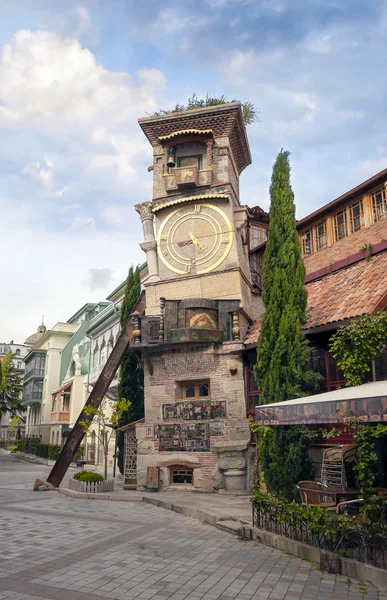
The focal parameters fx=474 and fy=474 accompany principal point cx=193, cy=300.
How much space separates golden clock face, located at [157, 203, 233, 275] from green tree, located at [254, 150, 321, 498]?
3719mm

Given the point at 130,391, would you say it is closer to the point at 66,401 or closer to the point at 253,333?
the point at 253,333

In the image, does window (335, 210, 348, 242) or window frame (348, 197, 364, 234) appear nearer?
window frame (348, 197, 364, 234)

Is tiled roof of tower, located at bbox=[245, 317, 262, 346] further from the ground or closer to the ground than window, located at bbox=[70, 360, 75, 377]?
closer to the ground

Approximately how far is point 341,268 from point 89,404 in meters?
10.9

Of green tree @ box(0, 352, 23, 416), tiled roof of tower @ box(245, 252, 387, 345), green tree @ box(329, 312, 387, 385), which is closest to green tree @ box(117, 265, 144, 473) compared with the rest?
tiled roof of tower @ box(245, 252, 387, 345)

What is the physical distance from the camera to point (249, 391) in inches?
661

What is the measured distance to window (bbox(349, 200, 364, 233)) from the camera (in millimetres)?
16375

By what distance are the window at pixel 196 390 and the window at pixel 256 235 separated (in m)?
7.88

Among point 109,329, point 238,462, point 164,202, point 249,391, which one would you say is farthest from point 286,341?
point 109,329

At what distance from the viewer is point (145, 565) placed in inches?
309

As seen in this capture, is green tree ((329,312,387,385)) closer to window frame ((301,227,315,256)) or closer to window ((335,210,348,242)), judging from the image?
window ((335,210,348,242))

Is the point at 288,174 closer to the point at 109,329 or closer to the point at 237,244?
the point at 237,244

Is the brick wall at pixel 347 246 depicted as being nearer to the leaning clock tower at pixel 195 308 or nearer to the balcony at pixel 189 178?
the leaning clock tower at pixel 195 308

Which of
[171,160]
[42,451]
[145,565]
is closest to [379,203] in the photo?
[171,160]
